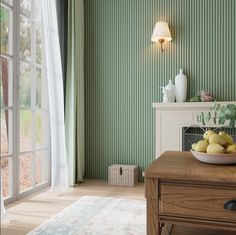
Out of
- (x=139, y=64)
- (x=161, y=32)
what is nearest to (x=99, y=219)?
(x=139, y=64)

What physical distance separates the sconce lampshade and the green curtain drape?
995 millimetres

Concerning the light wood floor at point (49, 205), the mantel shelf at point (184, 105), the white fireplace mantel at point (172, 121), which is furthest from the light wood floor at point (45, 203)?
the mantel shelf at point (184, 105)

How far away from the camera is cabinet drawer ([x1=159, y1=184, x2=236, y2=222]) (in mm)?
1304

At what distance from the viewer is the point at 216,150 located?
1540 millimetres

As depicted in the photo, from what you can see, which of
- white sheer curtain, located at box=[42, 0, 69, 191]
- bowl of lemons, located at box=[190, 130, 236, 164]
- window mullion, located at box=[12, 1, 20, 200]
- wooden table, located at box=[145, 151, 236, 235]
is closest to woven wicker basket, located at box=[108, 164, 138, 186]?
white sheer curtain, located at box=[42, 0, 69, 191]

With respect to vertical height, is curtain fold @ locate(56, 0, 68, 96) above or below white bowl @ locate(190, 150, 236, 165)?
above

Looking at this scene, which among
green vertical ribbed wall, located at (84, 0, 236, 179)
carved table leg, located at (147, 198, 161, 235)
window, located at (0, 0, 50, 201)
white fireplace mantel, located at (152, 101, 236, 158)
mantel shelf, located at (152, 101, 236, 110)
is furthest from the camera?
green vertical ribbed wall, located at (84, 0, 236, 179)

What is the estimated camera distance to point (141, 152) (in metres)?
3.88

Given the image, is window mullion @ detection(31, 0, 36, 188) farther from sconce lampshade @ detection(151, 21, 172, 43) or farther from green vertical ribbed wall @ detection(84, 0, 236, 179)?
sconce lampshade @ detection(151, 21, 172, 43)

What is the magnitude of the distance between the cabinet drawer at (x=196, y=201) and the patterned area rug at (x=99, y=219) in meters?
0.83

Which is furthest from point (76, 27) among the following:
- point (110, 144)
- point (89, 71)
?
point (110, 144)

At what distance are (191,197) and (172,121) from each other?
7.54 feet

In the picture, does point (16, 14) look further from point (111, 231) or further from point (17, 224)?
point (111, 231)

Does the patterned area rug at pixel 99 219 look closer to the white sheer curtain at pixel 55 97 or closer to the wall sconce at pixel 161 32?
the white sheer curtain at pixel 55 97
